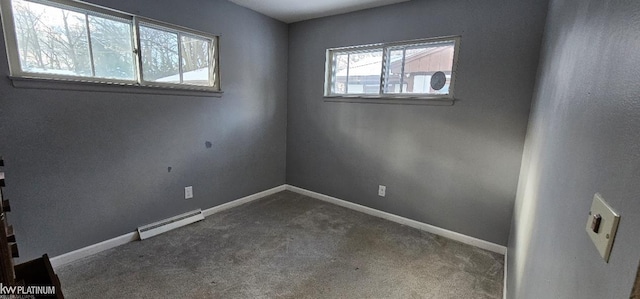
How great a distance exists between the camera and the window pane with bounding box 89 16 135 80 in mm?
2049

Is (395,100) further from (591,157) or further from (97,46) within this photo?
(97,46)

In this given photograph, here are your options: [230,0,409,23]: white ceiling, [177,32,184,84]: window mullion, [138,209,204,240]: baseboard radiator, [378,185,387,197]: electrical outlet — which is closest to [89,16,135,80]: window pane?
[177,32,184,84]: window mullion

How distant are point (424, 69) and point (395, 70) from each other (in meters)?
0.30

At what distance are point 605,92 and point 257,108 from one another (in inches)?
122

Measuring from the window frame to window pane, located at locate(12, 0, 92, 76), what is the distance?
2.24m

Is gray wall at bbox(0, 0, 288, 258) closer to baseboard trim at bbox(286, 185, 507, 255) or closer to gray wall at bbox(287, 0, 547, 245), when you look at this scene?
gray wall at bbox(287, 0, 547, 245)

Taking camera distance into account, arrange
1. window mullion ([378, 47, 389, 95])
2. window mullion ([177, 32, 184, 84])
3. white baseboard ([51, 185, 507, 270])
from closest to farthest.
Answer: white baseboard ([51, 185, 507, 270]) → window mullion ([177, 32, 184, 84]) → window mullion ([378, 47, 389, 95])

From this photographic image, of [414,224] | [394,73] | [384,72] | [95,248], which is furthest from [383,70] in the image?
[95,248]

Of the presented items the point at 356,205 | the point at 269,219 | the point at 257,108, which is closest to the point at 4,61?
the point at 257,108

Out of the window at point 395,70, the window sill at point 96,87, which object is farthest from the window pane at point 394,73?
the window sill at point 96,87

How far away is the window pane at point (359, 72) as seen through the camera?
2.97m

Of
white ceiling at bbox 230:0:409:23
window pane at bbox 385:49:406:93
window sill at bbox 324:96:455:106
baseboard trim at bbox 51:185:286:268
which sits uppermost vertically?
white ceiling at bbox 230:0:409:23

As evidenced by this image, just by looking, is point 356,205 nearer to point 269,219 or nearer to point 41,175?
point 269,219

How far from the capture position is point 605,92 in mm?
553
